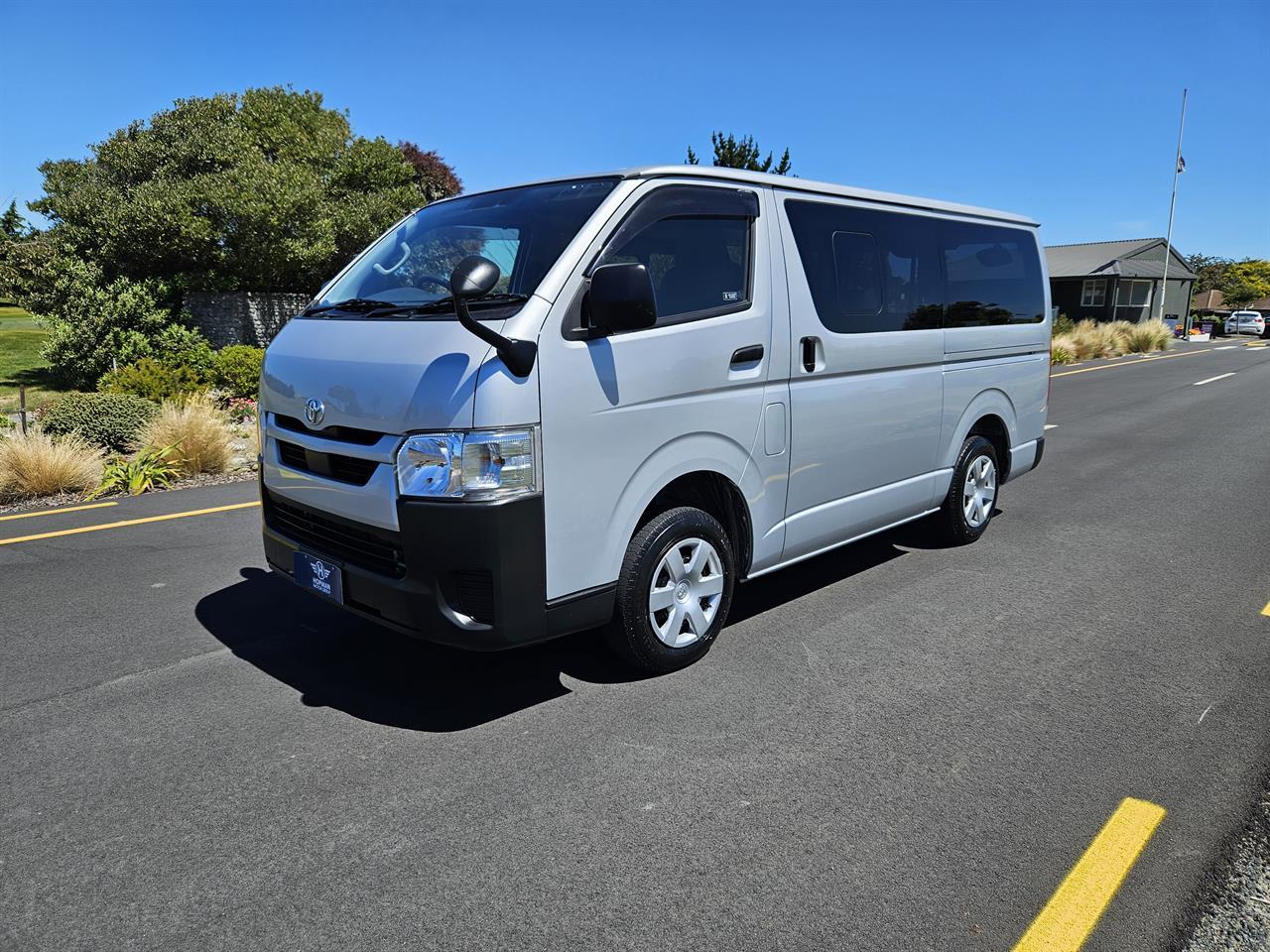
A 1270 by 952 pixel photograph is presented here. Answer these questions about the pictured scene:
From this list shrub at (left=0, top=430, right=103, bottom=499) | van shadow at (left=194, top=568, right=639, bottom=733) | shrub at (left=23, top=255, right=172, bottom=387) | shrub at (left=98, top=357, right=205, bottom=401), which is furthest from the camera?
shrub at (left=23, top=255, right=172, bottom=387)

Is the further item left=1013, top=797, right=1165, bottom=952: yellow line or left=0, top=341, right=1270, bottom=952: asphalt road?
left=0, top=341, right=1270, bottom=952: asphalt road

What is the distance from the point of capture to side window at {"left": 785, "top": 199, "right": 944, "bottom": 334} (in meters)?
4.59

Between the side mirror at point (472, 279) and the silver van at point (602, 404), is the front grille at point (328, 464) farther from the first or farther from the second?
the side mirror at point (472, 279)

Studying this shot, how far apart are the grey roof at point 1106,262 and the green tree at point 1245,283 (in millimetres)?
31589

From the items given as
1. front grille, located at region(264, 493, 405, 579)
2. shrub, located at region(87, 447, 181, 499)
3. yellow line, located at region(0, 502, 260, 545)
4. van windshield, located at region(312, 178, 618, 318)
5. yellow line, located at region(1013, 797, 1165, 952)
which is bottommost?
yellow line, located at region(1013, 797, 1165, 952)

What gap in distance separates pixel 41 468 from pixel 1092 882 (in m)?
8.29

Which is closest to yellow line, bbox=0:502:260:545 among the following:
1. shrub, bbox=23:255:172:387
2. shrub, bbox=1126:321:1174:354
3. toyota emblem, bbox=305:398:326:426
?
toyota emblem, bbox=305:398:326:426

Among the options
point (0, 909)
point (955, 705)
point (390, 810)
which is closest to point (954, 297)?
point (955, 705)

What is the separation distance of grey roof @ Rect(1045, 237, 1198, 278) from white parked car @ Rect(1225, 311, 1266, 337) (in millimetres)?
4052

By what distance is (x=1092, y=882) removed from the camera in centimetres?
268

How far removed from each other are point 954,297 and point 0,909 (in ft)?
18.0

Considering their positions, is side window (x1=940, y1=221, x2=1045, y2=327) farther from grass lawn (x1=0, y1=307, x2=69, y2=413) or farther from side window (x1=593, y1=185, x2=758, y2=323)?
grass lawn (x1=0, y1=307, x2=69, y2=413)

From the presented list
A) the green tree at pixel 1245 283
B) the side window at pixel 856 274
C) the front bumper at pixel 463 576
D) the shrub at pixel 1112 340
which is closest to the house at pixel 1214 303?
the green tree at pixel 1245 283

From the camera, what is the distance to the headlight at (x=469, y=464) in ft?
10.7
